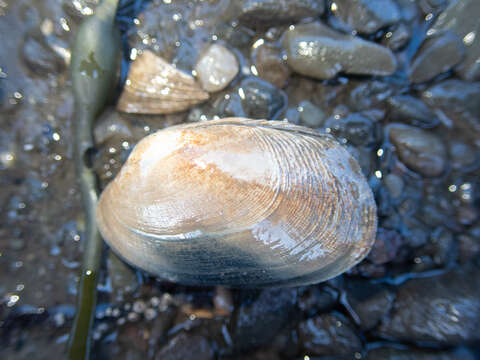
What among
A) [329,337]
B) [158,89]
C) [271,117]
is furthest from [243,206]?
[329,337]

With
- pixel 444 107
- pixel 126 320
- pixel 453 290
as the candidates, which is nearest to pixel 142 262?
pixel 126 320

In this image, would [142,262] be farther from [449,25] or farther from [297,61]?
[449,25]

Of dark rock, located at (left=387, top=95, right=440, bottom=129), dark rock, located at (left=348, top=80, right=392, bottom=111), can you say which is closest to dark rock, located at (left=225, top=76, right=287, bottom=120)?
dark rock, located at (left=348, top=80, right=392, bottom=111)

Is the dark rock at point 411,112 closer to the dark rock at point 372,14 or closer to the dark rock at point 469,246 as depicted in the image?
the dark rock at point 372,14

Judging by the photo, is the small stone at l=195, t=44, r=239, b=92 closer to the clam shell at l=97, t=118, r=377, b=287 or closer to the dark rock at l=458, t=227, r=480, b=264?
the clam shell at l=97, t=118, r=377, b=287

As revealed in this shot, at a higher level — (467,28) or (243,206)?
(467,28)

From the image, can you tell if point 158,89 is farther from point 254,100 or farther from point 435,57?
point 435,57
